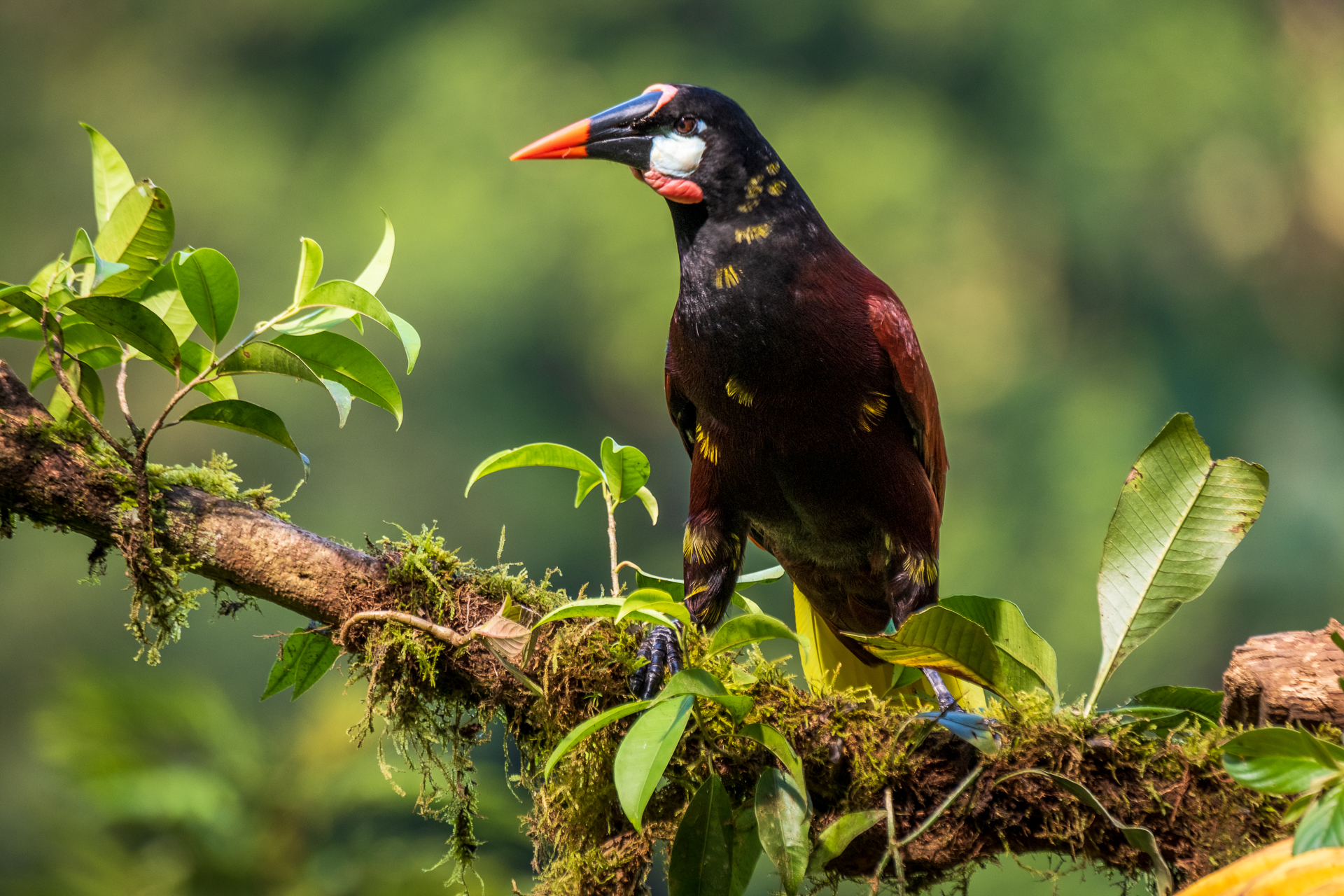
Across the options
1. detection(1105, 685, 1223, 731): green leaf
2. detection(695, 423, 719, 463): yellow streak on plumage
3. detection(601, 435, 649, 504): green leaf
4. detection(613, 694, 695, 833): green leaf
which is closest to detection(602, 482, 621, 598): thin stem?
detection(601, 435, 649, 504): green leaf

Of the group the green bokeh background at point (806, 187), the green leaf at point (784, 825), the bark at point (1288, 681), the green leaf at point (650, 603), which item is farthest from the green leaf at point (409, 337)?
the green bokeh background at point (806, 187)

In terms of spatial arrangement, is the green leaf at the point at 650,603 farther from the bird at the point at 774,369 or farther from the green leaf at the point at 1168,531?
the green leaf at the point at 1168,531

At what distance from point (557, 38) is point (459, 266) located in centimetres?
147

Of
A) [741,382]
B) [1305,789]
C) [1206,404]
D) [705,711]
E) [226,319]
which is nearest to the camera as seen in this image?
[1305,789]

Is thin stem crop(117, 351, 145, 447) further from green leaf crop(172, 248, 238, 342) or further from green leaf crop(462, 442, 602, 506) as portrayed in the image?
green leaf crop(462, 442, 602, 506)

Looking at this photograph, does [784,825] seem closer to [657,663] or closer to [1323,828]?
[657,663]

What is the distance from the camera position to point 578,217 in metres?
5.14

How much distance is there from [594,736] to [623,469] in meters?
0.40

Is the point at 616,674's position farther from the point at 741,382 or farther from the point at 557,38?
the point at 557,38

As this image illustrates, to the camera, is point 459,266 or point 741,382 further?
point 459,266

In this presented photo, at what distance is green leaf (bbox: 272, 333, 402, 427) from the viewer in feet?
4.46

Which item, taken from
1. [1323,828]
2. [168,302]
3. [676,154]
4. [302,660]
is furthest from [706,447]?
[1323,828]

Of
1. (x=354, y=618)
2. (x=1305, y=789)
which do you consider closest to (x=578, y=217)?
(x=354, y=618)

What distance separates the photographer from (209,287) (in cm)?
128
